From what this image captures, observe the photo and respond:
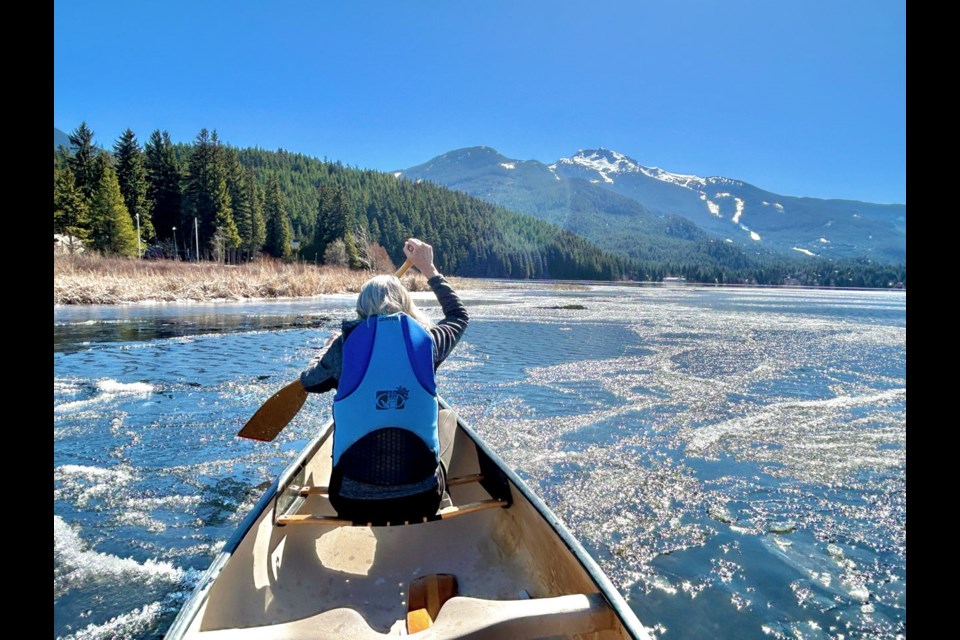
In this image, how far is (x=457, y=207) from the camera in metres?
126

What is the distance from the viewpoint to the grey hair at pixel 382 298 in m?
2.92

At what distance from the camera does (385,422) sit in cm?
277

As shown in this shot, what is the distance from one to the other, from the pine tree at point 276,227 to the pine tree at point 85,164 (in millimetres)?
22058

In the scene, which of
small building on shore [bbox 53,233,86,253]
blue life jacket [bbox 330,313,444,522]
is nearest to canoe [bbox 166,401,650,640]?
blue life jacket [bbox 330,313,444,522]

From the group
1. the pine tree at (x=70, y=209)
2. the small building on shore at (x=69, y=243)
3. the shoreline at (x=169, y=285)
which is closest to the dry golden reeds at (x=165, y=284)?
the shoreline at (x=169, y=285)

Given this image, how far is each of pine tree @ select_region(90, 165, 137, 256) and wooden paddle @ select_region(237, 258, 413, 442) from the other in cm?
4769

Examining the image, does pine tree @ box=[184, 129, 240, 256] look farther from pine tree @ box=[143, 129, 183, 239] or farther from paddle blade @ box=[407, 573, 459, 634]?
paddle blade @ box=[407, 573, 459, 634]

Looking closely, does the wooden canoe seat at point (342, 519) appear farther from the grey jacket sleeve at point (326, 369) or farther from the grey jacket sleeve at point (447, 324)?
the grey jacket sleeve at point (447, 324)

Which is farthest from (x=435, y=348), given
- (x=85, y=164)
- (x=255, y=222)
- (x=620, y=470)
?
(x=255, y=222)

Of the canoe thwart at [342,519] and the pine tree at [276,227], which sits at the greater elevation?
the pine tree at [276,227]
